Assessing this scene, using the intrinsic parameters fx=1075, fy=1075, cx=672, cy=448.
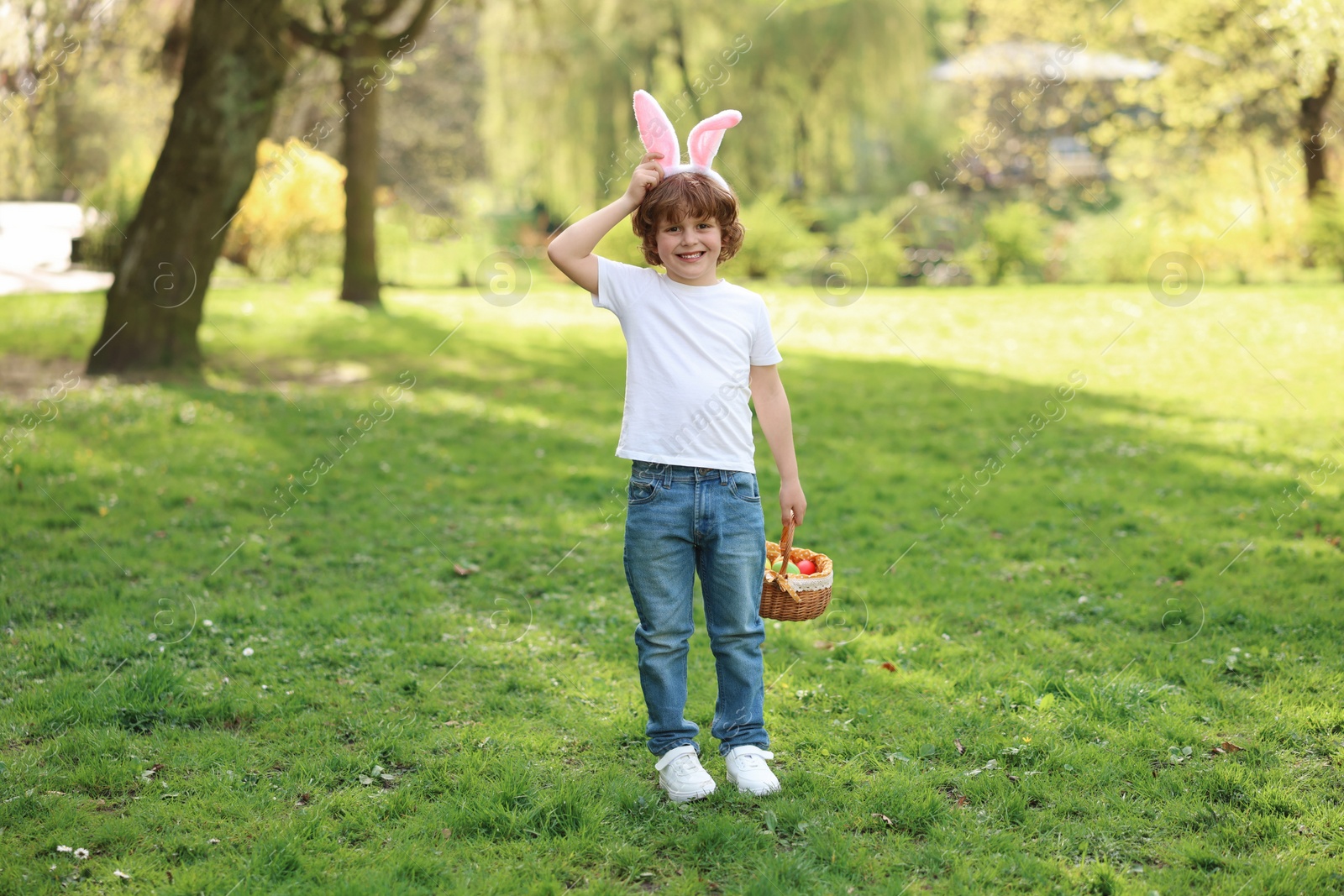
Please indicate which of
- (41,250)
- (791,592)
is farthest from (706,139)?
(41,250)

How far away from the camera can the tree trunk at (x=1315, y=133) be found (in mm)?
15680

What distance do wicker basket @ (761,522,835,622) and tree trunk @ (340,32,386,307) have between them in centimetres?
1218

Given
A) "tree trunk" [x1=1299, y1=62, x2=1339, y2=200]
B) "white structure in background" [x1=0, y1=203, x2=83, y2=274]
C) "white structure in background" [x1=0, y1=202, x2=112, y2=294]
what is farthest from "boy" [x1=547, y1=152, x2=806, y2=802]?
"white structure in background" [x1=0, y1=203, x2=83, y2=274]

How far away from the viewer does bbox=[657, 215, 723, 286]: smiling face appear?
3.00 m

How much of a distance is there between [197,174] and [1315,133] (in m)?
15.4

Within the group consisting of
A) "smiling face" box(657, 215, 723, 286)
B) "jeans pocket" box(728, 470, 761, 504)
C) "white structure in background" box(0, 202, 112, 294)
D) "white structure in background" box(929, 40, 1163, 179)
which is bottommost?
"white structure in background" box(0, 202, 112, 294)

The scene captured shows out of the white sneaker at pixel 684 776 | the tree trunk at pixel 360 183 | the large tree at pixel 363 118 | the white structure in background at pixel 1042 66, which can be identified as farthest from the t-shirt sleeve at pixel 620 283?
the white structure in background at pixel 1042 66

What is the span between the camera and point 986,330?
13.8 meters

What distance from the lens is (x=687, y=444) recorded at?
9.84ft

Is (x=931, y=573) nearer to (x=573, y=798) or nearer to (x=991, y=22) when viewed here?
(x=573, y=798)

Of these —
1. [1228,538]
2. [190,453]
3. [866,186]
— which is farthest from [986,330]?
[866,186]

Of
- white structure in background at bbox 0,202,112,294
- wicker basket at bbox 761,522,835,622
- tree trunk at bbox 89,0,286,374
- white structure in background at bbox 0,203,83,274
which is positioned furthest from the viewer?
white structure in background at bbox 0,203,83,274

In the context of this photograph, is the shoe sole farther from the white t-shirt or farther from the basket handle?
the white t-shirt

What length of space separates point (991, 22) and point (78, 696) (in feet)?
93.2
